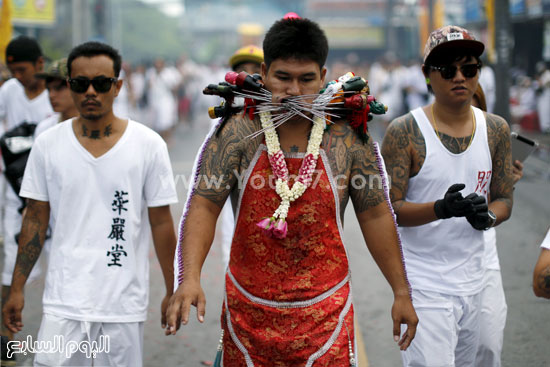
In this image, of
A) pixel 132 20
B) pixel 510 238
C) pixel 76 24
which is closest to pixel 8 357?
pixel 510 238

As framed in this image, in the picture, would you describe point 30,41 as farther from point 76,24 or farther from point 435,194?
point 76,24

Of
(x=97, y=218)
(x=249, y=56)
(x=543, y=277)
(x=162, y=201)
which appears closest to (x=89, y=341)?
(x=97, y=218)

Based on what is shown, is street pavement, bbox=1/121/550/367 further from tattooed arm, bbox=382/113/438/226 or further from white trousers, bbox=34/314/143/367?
tattooed arm, bbox=382/113/438/226

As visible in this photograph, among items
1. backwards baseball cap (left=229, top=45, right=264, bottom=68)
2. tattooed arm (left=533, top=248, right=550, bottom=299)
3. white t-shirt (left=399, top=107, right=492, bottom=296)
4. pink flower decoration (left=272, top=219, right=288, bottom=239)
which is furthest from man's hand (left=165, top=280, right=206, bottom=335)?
backwards baseball cap (left=229, top=45, right=264, bottom=68)

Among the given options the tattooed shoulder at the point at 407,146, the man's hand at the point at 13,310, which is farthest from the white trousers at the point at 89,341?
the tattooed shoulder at the point at 407,146

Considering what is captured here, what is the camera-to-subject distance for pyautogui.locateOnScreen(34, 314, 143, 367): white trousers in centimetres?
395

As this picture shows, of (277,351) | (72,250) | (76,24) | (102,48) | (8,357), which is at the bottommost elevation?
(8,357)

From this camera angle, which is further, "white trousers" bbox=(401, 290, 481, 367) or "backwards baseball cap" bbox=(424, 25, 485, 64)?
"backwards baseball cap" bbox=(424, 25, 485, 64)

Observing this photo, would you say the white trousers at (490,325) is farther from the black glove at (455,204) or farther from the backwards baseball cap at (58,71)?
the backwards baseball cap at (58,71)

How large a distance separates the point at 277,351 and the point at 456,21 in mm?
30478

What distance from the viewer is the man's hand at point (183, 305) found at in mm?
3072

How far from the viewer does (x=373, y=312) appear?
6.82 meters

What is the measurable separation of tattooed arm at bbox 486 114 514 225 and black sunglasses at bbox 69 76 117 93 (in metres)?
2.21

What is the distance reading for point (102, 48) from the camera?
4414 millimetres
